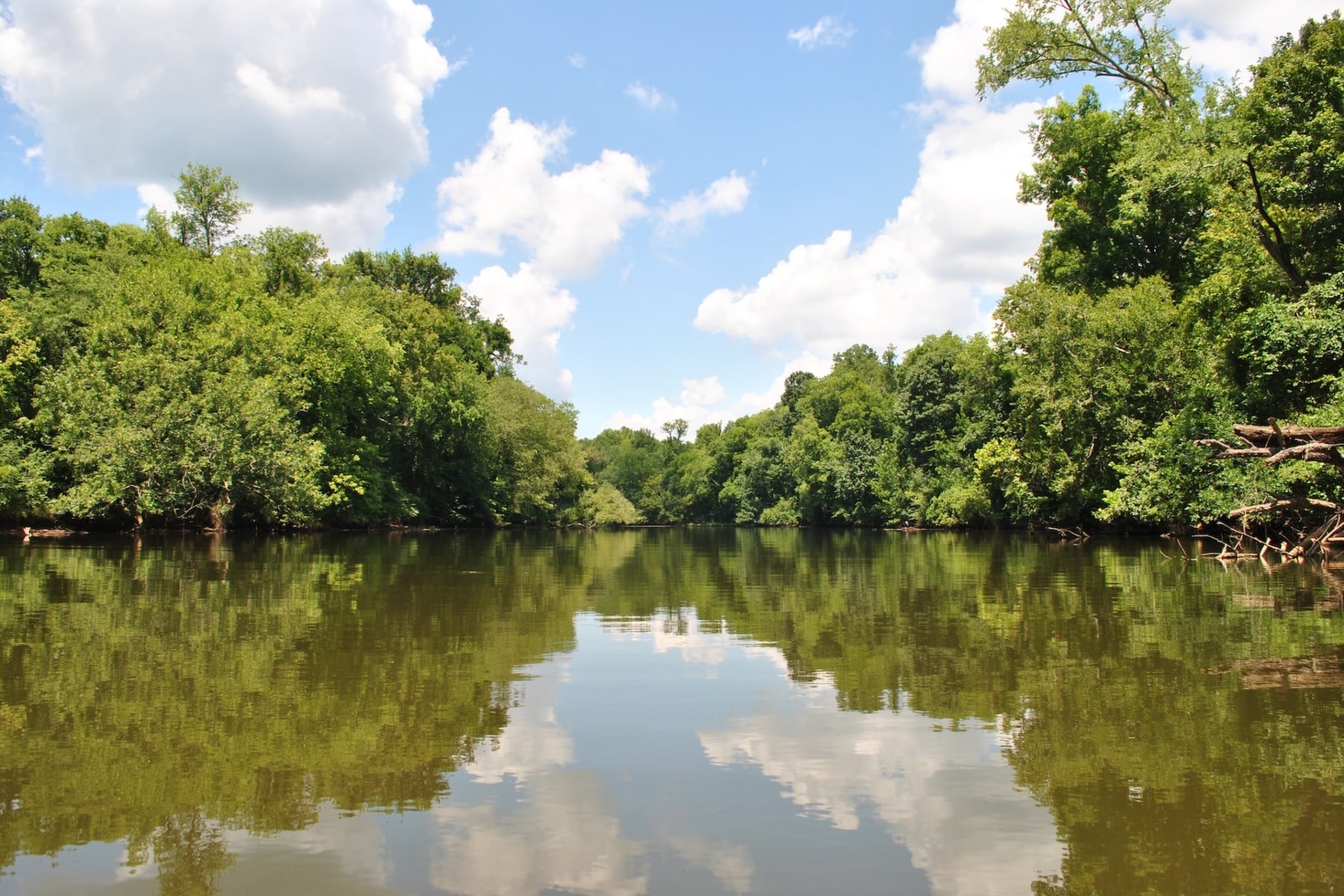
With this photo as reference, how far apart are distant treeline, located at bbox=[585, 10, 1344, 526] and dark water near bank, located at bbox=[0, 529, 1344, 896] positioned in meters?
14.3

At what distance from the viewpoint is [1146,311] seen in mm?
34406

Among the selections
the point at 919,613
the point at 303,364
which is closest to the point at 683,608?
the point at 919,613

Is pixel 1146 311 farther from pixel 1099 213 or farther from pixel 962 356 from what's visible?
pixel 962 356

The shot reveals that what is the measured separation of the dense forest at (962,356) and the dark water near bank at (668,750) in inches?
602

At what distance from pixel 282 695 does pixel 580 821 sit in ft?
12.3

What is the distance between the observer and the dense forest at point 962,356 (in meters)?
23.1

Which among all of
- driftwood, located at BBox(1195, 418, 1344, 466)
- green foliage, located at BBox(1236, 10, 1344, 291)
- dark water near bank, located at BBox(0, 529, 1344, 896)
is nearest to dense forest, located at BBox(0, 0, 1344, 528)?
green foliage, located at BBox(1236, 10, 1344, 291)

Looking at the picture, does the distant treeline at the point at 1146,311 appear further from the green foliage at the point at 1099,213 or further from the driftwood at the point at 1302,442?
the driftwood at the point at 1302,442

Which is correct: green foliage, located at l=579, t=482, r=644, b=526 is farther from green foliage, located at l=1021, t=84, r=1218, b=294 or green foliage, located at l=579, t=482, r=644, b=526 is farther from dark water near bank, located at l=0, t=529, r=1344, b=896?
dark water near bank, located at l=0, t=529, r=1344, b=896

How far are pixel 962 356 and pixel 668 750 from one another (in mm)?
46880

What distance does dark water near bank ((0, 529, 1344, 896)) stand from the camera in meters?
4.09

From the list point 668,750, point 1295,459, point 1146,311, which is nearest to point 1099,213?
point 1146,311

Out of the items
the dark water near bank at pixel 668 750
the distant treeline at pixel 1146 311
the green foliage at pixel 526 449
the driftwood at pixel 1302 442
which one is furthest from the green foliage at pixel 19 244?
the driftwood at pixel 1302 442

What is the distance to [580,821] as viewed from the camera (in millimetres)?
4664
